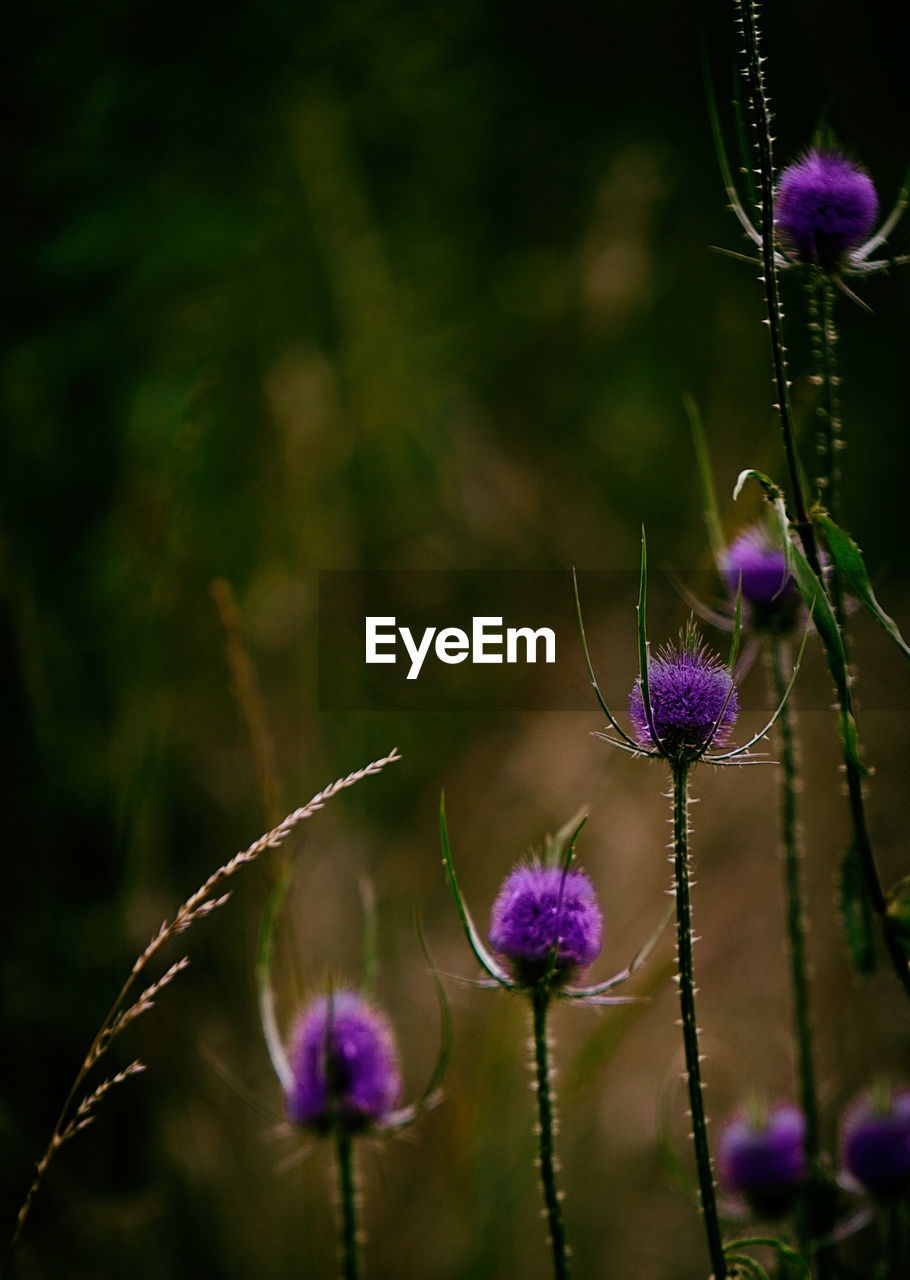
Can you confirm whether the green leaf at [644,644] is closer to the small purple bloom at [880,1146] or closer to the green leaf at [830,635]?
the green leaf at [830,635]

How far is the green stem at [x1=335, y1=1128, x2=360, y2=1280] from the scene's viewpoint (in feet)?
1.84

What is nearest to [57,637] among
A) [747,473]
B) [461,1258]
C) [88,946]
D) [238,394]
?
[88,946]

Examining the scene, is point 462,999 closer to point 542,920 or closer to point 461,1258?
point 461,1258

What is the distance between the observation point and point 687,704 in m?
0.46

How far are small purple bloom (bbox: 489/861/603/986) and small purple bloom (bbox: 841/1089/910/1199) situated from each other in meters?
0.29

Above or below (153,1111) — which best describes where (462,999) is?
above

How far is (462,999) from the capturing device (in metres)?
1.36

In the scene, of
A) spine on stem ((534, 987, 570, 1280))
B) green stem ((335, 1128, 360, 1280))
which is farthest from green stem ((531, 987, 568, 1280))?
green stem ((335, 1128, 360, 1280))

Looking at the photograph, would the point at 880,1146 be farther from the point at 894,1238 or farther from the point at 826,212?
the point at 826,212

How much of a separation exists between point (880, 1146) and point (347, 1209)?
0.37 m

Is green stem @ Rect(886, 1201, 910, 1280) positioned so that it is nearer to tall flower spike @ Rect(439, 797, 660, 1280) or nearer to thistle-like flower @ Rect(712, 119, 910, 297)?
tall flower spike @ Rect(439, 797, 660, 1280)

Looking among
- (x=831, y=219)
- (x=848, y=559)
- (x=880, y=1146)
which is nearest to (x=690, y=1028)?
(x=848, y=559)

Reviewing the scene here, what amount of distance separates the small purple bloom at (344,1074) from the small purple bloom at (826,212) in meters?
0.54

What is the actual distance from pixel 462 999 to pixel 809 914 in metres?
0.76
